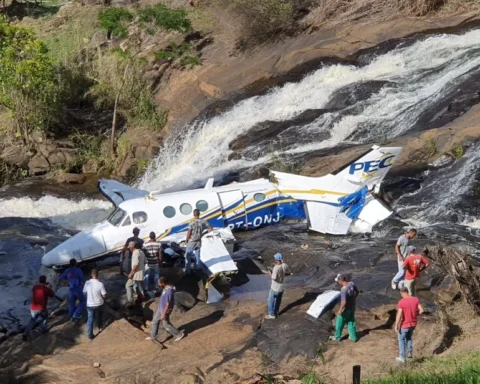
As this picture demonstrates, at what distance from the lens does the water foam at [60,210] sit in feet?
78.8

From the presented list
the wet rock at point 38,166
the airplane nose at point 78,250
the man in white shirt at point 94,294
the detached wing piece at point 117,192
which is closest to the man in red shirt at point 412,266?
the man in white shirt at point 94,294

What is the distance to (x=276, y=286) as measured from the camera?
14.5 metres

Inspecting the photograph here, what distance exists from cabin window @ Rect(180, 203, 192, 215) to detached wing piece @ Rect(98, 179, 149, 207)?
237 centimetres

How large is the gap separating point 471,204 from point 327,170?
459cm

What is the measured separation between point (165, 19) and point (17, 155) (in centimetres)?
1181

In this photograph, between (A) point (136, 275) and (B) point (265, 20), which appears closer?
(A) point (136, 275)

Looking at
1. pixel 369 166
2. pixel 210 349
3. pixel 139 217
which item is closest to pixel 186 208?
pixel 139 217

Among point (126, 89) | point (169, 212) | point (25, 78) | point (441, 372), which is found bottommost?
point (441, 372)

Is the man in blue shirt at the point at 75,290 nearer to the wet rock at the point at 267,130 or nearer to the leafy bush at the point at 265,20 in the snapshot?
the wet rock at the point at 267,130

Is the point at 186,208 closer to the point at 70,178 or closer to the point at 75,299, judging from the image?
the point at 75,299

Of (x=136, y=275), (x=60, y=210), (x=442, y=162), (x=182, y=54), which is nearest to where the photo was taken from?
(x=136, y=275)

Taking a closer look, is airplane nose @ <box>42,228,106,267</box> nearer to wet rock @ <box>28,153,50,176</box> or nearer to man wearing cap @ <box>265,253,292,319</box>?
man wearing cap @ <box>265,253,292,319</box>

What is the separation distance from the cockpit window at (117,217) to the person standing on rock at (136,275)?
2.93 meters

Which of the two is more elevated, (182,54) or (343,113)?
(182,54)
